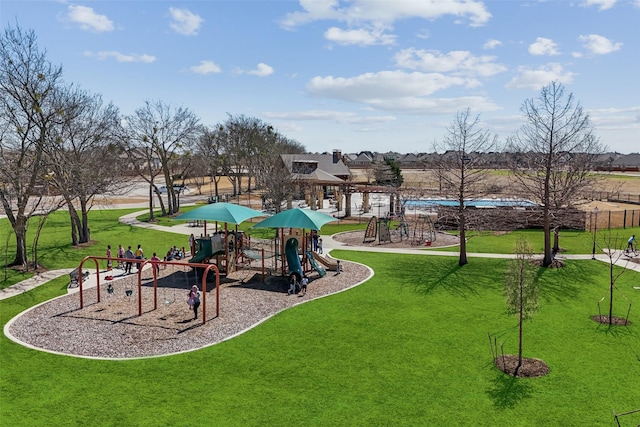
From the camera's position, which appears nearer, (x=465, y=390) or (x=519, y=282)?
(x=465, y=390)

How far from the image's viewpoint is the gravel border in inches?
606

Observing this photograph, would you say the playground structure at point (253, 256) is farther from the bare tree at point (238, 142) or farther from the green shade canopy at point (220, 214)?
the bare tree at point (238, 142)

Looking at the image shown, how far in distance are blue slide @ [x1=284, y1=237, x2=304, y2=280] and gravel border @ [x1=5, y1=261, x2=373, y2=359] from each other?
91 cm

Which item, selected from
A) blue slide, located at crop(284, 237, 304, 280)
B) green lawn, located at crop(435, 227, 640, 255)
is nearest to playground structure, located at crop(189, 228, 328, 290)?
blue slide, located at crop(284, 237, 304, 280)

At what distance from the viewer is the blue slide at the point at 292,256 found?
75.7 feet

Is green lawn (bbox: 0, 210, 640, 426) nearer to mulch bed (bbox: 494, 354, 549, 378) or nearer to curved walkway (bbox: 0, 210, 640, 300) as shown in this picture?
mulch bed (bbox: 494, 354, 549, 378)

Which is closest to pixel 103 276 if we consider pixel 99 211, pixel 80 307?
pixel 80 307

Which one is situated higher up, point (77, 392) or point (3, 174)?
point (3, 174)

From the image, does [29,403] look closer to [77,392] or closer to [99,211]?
[77,392]

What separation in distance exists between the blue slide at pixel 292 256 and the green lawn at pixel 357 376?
12.5 ft

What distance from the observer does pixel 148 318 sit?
1806cm

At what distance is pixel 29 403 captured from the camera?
11.7 metres

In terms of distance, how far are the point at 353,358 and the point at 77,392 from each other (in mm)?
7469

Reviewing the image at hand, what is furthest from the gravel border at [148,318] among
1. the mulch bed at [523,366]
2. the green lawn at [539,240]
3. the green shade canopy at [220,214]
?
the green lawn at [539,240]
